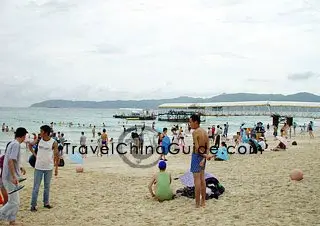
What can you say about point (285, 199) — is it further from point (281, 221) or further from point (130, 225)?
point (130, 225)

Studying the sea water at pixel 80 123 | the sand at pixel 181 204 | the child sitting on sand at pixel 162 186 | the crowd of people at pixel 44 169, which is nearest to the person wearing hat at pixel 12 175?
the crowd of people at pixel 44 169

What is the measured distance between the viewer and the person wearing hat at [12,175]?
5996mm

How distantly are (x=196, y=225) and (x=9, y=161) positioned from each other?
304 cm

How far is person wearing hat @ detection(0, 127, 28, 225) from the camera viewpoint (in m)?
6.00

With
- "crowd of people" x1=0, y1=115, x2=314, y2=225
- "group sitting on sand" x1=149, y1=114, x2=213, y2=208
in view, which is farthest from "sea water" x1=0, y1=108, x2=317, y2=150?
"group sitting on sand" x1=149, y1=114, x2=213, y2=208

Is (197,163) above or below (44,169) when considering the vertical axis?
above

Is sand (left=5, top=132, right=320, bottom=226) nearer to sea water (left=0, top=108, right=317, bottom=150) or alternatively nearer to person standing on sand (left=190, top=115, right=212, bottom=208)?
person standing on sand (left=190, top=115, right=212, bottom=208)

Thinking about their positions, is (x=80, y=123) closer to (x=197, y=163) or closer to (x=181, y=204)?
(x=181, y=204)

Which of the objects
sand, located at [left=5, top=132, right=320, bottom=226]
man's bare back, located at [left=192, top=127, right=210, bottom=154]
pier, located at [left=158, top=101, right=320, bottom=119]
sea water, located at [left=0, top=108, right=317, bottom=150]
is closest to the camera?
sand, located at [left=5, top=132, right=320, bottom=226]

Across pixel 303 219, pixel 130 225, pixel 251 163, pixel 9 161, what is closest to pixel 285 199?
pixel 303 219

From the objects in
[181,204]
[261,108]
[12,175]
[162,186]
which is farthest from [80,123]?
[12,175]

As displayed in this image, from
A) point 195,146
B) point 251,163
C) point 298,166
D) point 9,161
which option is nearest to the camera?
point 9,161

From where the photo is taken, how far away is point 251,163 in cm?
1365

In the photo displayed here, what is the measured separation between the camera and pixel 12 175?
5.99 meters
